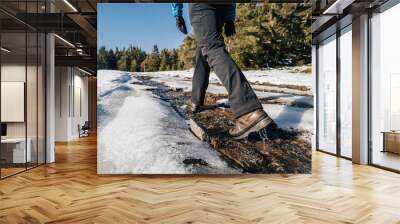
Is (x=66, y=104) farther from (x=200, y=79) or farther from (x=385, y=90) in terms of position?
(x=385, y=90)

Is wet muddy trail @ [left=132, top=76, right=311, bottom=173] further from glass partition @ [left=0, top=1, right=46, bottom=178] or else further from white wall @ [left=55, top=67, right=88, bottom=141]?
white wall @ [left=55, top=67, right=88, bottom=141]

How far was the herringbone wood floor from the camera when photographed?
12.1ft

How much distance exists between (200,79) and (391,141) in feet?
11.4

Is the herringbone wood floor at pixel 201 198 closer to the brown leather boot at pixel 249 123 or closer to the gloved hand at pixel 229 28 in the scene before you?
the brown leather boot at pixel 249 123

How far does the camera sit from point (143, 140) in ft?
19.3

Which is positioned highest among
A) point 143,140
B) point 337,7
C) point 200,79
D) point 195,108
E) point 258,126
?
Answer: point 337,7

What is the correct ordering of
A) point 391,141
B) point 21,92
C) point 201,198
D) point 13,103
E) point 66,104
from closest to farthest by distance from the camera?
point 201,198 < point 13,103 < point 21,92 < point 391,141 < point 66,104

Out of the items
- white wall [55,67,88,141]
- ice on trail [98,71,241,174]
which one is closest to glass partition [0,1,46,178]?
ice on trail [98,71,241,174]

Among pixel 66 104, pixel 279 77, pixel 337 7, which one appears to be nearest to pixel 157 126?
pixel 279 77

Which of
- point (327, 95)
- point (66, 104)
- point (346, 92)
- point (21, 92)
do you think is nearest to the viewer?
point (21, 92)

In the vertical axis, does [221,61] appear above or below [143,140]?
above

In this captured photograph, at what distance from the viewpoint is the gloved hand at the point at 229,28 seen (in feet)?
19.7

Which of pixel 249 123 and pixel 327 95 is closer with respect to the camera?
pixel 249 123

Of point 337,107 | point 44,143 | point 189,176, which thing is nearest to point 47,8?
point 44,143
